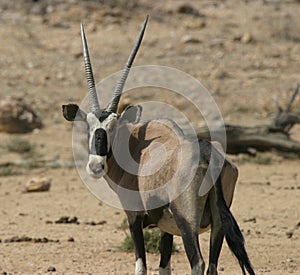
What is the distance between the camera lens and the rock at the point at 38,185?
1171 centimetres

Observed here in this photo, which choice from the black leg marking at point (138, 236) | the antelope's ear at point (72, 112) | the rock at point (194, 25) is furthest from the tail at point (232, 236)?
the rock at point (194, 25)

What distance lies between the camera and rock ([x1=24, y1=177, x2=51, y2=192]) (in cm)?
1171

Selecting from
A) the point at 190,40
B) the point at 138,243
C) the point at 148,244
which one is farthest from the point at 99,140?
the point at 190,40

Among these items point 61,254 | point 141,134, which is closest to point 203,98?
point 61,254

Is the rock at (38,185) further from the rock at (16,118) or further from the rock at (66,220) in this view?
the rock at (16,118)

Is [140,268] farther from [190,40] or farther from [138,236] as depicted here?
[190,40]

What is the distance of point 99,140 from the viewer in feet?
20.3

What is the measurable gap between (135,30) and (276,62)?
4.21 metres

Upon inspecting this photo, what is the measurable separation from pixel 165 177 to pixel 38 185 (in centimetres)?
609

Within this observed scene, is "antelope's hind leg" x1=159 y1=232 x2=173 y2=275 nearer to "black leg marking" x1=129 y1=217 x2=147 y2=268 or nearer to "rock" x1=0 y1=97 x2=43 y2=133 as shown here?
"black leg marking" x1=129 y1=217 x2=147 y2=268

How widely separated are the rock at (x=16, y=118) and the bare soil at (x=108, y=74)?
0.31 meters

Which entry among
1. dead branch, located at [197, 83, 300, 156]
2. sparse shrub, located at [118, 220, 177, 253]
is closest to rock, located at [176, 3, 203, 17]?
dead branch, located at [197, 83, 300, 156]

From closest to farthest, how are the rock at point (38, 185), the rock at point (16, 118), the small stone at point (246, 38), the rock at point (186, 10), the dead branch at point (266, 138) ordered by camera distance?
the rock at point (38, 185) → the dead branch at point (266, 138) → the rock at point (16, 118) → the small stone at point (246, 38) → the rock at point (186, 10)

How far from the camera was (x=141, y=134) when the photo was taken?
21.4ft
